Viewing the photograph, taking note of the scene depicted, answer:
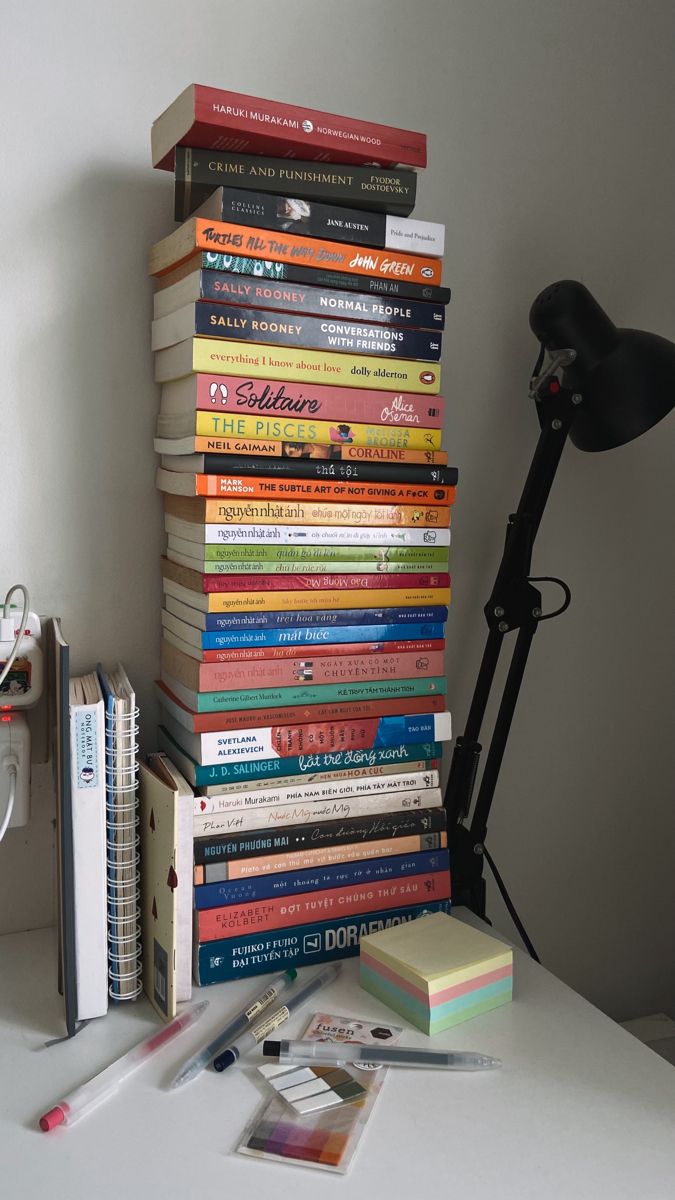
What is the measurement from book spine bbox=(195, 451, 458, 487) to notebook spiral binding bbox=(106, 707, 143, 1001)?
0.26m

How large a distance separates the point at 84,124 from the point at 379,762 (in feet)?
2.49

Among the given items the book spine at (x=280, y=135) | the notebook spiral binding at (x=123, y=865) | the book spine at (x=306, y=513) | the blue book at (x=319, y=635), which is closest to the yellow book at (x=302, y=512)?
the book spine at (x=306, y=513)

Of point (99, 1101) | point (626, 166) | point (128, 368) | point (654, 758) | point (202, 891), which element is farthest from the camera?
point (654, 758)

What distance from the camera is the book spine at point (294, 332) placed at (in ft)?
3.23

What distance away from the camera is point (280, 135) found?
97 centimetres

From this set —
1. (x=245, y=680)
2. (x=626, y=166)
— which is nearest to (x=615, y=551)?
(x=626, y=166)

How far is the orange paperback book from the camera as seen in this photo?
97 cm

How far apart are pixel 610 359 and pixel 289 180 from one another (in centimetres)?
42

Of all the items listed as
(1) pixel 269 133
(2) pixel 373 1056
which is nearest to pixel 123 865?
(2) pixel 373 1056

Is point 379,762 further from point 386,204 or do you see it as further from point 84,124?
point 84,124

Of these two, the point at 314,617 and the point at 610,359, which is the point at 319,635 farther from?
the point at 610,359

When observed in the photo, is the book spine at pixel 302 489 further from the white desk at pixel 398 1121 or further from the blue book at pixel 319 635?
the white desk at pixel 398 1121


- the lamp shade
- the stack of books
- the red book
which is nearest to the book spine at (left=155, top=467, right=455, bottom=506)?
the stack of books

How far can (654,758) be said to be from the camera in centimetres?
152
